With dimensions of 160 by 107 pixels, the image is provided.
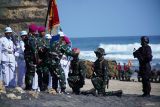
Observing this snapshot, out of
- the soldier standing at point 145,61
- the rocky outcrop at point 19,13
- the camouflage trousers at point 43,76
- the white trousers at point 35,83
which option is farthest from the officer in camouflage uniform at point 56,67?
the soldier standing at point 145,61

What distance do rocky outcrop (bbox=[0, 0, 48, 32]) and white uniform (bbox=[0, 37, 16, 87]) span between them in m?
1.47

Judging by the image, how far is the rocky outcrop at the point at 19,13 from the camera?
44.5ft

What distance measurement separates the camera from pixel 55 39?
1264 cm

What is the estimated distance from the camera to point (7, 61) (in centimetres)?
1234

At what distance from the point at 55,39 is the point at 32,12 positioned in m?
1.64

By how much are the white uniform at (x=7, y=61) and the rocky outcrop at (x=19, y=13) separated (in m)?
1.47

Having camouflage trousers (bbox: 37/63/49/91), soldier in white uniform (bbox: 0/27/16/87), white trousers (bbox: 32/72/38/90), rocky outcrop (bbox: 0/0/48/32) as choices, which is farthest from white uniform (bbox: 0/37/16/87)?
rocky outcrop (bbox: 0/0/48/32)

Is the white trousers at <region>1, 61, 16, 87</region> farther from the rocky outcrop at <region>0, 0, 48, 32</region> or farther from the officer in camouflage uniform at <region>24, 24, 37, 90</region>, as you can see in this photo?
the rocky outcrop at <region>0, 0, 48, 32</region>

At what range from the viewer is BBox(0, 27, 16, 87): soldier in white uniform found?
40.2 ft

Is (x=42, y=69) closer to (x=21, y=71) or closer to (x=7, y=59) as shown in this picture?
(x=21, y=71)

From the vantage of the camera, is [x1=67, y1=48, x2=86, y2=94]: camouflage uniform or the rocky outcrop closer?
[x1=67, y1=48, x2=86, y2=94]: camouflage uniform

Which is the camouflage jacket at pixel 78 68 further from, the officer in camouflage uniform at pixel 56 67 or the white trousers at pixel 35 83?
the white trousers at pixel 35 83

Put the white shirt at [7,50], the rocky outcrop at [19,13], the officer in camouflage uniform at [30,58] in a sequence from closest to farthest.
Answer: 1. the officer in camouflage uniform at [30,58]
2. the white shirt at [7,50]
3. the rocky outcrop at [19,13]

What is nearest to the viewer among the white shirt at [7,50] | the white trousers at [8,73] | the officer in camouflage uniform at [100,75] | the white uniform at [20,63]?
the white shirt at [7,50]
